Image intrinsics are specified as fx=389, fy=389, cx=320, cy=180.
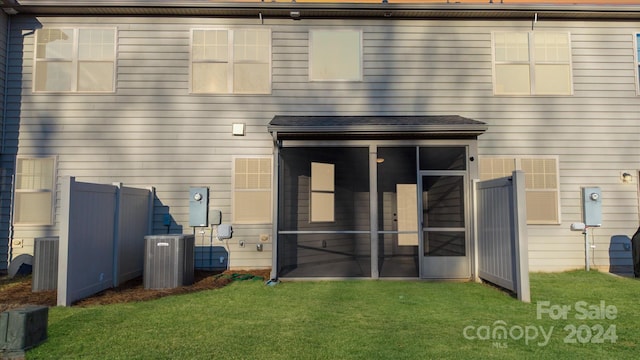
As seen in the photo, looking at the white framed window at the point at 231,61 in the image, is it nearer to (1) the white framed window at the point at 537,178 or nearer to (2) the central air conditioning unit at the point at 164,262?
(2) the central air conditioning unit at the point at 164,262

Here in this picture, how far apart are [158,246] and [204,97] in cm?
326

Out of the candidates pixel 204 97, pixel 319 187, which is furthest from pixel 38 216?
pixel 319 187

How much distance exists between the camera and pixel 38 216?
7648mm

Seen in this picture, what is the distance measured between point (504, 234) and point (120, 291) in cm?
583

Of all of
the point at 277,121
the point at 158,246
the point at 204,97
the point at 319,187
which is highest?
the point at 204,97

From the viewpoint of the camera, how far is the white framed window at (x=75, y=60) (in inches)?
311

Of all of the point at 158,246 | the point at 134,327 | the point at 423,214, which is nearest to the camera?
the point at 134,327

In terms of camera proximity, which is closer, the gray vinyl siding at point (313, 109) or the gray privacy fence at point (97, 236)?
the gray privacy fence at point (97, 236)

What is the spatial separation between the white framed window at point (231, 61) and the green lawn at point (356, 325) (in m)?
4.15

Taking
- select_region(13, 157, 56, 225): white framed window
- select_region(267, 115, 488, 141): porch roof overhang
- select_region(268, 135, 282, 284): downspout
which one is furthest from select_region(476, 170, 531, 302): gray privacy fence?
select_region(13, 157, 56, 225): white framed window

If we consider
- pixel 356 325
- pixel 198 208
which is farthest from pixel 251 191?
pixel 356 325

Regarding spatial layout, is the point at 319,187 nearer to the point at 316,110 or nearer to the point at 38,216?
the point at 316,110

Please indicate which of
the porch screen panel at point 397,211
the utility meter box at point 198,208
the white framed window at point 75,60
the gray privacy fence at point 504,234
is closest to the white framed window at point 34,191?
the white framed window at point 75,60

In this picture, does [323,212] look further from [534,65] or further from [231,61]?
[534,65]
